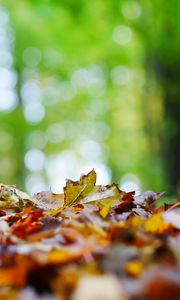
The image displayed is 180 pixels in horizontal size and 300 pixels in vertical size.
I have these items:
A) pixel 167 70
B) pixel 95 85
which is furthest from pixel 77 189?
pixel 95 85

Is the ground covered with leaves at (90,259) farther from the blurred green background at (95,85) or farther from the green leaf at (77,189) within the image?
the blurred green background at (95,85)

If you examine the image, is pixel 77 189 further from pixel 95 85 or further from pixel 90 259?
pixel 95 85

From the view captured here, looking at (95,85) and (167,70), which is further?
(95,85)

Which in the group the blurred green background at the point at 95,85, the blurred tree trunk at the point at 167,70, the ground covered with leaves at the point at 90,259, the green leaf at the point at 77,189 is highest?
the blurred green background at the point at 95,85

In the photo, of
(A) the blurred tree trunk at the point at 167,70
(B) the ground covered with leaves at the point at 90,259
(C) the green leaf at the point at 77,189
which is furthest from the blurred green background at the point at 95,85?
(B) the ground covered with leaves at the point at 90,259

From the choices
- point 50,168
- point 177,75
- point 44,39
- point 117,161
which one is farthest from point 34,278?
point 50,168

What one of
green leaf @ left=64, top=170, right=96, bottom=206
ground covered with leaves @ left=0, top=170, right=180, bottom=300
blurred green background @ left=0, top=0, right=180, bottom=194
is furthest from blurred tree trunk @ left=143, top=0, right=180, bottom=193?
ground covered with leaves @ left=0, top=170, right=180, bottom=300
